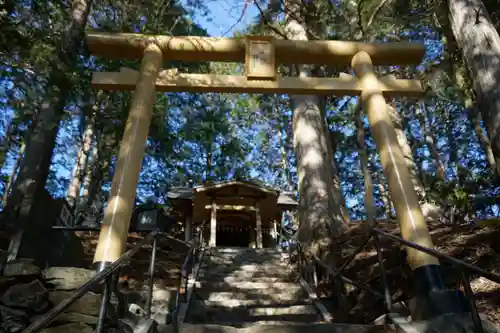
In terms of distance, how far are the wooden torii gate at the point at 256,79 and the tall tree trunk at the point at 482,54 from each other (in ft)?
2.06

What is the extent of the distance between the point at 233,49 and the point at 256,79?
2.12 ft

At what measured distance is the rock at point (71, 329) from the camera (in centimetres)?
216

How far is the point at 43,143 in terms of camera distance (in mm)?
5668

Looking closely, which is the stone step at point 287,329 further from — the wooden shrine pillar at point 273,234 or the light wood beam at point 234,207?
the wooden shrine pillar at point 273,234

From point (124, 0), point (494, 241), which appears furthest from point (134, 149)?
point (124, 0)

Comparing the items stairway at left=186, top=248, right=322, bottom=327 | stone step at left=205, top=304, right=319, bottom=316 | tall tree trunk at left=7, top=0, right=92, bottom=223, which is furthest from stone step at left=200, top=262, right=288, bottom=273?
tall tree trunk at left=7, top=0, right=92, bottom=223

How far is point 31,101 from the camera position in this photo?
19.6ft

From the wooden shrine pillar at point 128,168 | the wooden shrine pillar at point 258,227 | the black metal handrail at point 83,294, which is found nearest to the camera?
the black metal handrail at point 83,294

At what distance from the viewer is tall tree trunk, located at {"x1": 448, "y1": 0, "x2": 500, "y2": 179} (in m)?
4.29

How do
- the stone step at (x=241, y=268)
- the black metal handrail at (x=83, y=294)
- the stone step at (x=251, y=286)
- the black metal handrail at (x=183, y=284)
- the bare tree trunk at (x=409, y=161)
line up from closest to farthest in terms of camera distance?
the black metal handrail at (x=83, y=294)
the black metal handrail at (x=183, y=284)
the stone step at (x=251, y=286)
the stone step at (x=241, y=268)
the bare tree trunk at (x=409, y=161)

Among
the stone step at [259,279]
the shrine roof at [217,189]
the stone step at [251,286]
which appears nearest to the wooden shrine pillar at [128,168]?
the stone step at [251,286]

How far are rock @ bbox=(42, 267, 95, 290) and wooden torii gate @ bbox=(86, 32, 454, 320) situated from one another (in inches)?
52.8

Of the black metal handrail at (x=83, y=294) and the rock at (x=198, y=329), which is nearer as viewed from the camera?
the black metal handrail at (x=83, y=294)

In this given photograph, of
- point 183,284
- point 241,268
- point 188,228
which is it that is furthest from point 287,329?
point 188,228
